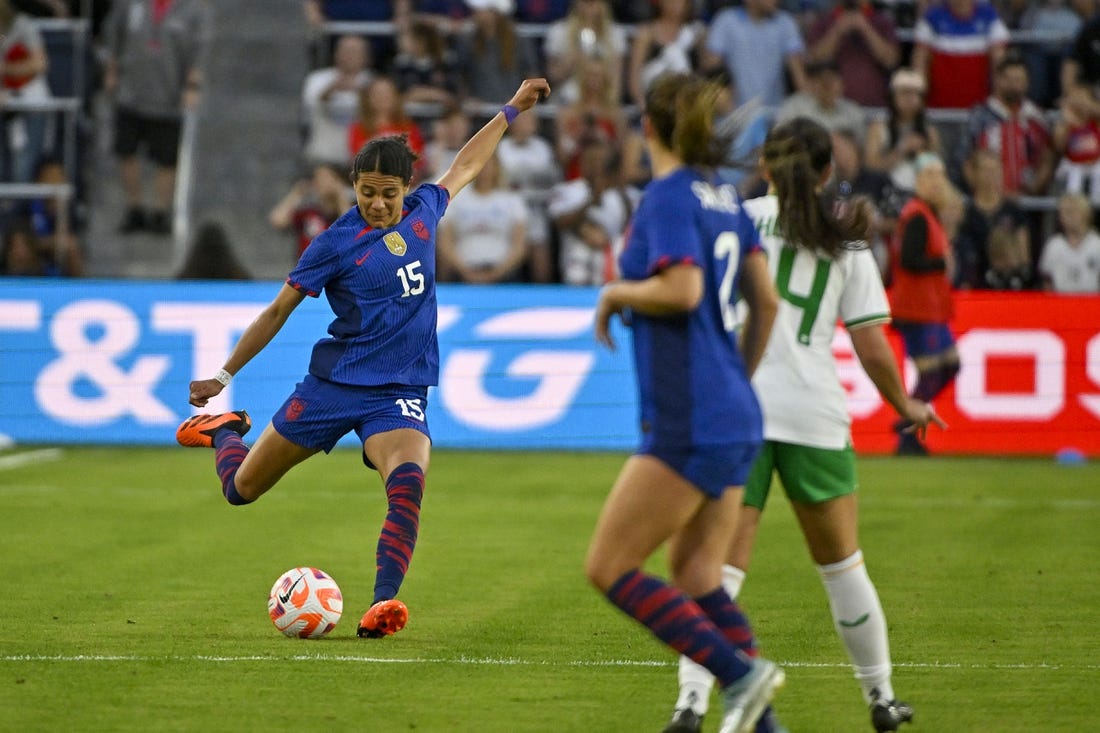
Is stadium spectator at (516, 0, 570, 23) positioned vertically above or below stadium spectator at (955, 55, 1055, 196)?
above

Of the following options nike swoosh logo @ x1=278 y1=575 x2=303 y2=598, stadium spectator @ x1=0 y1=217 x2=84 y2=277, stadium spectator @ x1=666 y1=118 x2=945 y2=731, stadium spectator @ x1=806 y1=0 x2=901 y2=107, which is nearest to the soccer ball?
nike swoosh logo @ x1=278 y1=575 x2=303 y2=598

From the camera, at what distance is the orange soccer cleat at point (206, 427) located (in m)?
8.70

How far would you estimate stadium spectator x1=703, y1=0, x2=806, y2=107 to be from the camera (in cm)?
1838

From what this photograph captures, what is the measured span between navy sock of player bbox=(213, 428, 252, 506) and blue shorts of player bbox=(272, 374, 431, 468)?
46 cm

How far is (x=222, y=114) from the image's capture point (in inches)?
796

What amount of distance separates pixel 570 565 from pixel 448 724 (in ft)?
13.3

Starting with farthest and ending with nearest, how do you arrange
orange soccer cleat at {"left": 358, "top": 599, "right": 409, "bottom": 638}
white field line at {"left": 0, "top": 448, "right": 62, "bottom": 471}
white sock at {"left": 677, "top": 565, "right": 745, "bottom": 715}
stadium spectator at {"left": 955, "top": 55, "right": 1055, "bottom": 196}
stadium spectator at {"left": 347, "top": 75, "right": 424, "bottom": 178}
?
1. stadium spectator at {"left": 955, "top": 55, "right": 1055, "bottom": 196}
2. stadium spectator at {"left": 347, "top": 75, "right": 424, "bottom": 178}
3. white field line at {"left": 0, "top": 448, "right": 62, "bottom": 471}
4. orange soccer cleat at {"left": 358, "top": 599, "right": 409, "bottom": 638}
5. white sock at {"left": 677, "top": 565, "right": 745, "bottom": 715}

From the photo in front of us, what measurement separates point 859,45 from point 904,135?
67.3 inches

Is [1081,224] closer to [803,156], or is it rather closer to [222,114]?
[222,114]

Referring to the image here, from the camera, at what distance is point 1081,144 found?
18094 mm

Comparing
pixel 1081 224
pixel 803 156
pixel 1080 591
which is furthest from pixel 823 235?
pixel 1081 224

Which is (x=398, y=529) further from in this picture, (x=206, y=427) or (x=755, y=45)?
(x=755, y=45)

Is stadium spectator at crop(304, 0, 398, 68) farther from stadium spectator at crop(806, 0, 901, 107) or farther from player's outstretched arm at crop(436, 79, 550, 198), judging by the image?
player's outstretched arm at crop(436, 79, 550, 198)

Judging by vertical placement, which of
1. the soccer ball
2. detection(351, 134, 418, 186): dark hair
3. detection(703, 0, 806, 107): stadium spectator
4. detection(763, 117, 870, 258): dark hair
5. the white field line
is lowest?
the white field line
